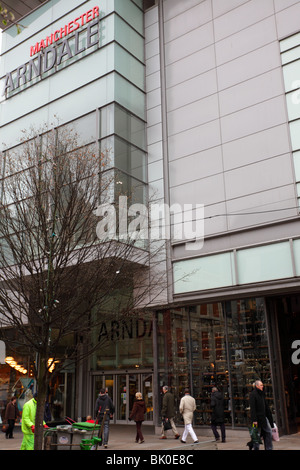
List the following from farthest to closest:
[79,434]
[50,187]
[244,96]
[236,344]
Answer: [244,96] < [236,344] < [50,187] < [79,434]

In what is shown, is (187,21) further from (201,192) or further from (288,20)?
(201,192)

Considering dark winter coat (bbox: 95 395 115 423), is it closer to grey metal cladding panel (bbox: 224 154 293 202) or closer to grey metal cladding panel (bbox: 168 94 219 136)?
grey metal cladding panel (bbox: 224 154 293 202)

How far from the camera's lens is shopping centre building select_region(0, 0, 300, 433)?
14.4m

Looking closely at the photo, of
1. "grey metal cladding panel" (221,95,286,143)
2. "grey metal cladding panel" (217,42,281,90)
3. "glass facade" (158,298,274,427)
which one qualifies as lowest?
"glass facade" (158,298,274,427)

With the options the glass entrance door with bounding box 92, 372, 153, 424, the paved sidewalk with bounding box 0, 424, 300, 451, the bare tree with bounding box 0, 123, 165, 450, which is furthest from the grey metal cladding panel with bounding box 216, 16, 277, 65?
the glass entrance door with bounding box 92, 372, 153, 424

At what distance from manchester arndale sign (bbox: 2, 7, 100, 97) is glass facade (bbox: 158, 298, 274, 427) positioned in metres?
11.9

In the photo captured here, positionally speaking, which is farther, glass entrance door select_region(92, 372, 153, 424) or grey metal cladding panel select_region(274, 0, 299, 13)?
glass entrance door select_region(92, 372, 153, 424)

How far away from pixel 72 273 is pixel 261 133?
28.4 feet

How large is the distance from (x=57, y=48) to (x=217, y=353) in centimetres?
1477

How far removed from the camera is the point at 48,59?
19.8 m

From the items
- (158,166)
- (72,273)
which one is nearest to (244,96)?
(158,166)

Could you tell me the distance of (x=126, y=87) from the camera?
17.6 metres

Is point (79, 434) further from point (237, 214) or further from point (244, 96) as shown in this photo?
point (244, 96)

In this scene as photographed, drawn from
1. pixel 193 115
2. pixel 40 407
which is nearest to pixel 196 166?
pixel 193 115
